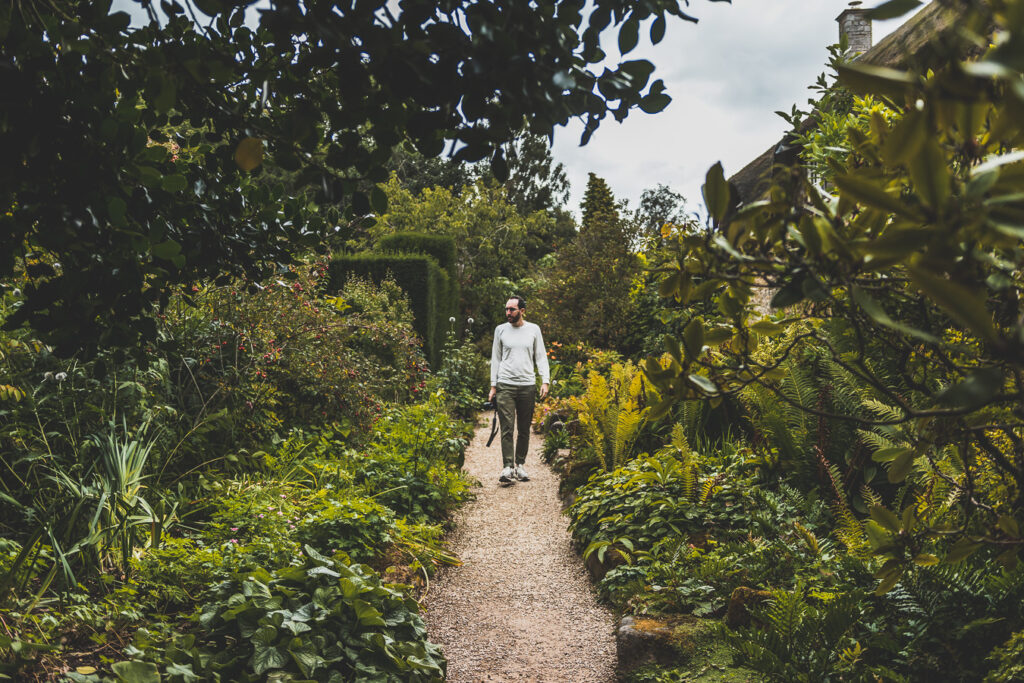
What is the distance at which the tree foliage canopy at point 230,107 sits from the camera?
1.19m

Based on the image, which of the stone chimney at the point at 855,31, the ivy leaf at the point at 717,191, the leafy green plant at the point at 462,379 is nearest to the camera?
the ivy leaf at the point at 717,191

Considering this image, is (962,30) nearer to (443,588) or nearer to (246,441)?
(443,588)

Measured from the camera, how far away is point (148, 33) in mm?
2072

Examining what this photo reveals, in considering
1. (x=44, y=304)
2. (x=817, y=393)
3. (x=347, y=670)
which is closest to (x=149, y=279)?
(x=44, y=304)

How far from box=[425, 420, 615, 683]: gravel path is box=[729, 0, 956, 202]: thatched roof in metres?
2.45

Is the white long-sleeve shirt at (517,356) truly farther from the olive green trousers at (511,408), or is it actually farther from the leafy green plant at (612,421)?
the leafy green plant at (612,421)

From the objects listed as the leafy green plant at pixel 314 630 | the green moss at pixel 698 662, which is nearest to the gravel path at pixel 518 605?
the green moss at pixel 698 662

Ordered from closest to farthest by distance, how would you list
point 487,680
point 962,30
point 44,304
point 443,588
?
1. point 962,30
2. point 44,304
3. point 487,680
4. point 443,588

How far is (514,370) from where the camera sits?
7.09m

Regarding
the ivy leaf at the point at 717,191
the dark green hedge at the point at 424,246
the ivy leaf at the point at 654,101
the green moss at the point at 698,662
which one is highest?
the dark green hedge at the point at 424,246

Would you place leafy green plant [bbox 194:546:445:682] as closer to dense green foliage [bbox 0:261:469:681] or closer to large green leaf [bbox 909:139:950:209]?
dense green foliage [bbox 0:261:469:681]

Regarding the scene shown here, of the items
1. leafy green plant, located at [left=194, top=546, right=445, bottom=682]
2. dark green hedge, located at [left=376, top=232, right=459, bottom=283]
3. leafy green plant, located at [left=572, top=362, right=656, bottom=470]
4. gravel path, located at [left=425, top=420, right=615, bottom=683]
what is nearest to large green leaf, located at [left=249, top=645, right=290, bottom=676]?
leafy green plant, located at [left=194, top=546, right=445, bottom=682]

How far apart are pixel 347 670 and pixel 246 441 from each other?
3.41 meters

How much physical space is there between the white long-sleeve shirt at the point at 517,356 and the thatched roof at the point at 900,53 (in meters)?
2.56
